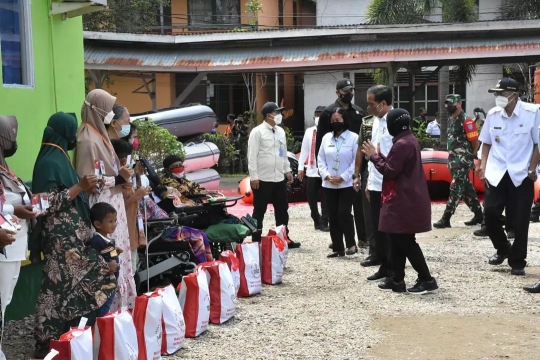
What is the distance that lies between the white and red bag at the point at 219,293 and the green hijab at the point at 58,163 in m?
1.34

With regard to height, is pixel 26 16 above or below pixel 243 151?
above

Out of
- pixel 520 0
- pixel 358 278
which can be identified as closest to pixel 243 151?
pixel 520 0

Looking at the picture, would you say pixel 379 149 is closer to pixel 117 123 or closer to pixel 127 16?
pixel 117 123

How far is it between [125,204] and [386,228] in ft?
8.07

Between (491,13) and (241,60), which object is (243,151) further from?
(491,13)

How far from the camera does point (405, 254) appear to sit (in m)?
8.52

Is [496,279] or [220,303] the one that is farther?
[496,279]

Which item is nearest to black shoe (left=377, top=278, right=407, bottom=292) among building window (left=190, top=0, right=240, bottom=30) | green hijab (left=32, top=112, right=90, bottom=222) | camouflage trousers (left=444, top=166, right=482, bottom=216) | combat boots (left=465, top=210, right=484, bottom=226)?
green hijab (left=32, top=112, right=90, bottom=222)

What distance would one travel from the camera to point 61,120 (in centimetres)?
629

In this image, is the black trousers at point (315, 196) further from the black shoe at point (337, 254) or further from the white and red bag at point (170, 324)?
the white and red bag at point (170, 324)

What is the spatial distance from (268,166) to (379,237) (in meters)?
2.04

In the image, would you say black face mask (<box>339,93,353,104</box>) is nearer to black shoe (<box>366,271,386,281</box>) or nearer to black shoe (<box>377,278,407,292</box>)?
black shoe (<box>366,271,386,281</box>)

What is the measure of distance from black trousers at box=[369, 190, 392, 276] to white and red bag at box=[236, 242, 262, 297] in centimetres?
144

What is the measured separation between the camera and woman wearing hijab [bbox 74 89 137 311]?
6.75m
